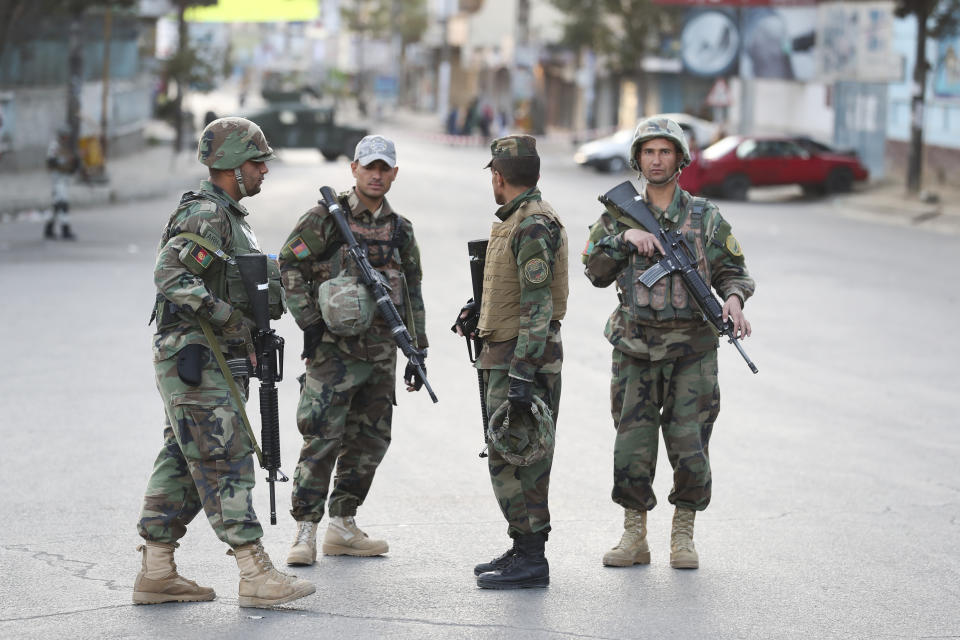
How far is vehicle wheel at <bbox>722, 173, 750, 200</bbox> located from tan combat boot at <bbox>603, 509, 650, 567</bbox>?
77.5 feet

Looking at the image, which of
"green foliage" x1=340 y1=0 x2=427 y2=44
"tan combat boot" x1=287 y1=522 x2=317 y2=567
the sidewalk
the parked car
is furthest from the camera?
"green foliage" x1=340 y1=0 x2=427 y2=44

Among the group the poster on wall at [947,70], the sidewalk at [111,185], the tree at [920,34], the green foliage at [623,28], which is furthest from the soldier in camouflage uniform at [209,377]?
the green foliage at [623,28]

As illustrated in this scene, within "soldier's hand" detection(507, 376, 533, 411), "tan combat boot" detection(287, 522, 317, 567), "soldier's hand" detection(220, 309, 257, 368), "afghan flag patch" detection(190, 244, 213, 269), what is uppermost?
"afghan flag patch" detection(190, 244, 213, 269)

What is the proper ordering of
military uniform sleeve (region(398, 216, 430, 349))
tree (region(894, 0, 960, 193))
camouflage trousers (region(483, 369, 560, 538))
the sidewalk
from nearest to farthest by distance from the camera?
1. camouflage trousers (region(483, 369, 560, 538))
2. military uniform sleeve (region(398, 216, 430, 349))
3. the sidewalk
4. tree (region(894, 0, 960, 193))

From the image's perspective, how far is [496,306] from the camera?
228 inches

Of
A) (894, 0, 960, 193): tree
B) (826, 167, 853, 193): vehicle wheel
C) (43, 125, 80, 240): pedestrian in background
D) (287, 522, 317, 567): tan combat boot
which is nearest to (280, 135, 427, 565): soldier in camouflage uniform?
(287, 522, 317, 567): tan combat boot

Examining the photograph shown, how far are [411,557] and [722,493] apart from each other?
204 centimetres

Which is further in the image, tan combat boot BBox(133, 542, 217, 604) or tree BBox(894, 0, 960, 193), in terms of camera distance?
tree BBox(894, 0, 960, 193)

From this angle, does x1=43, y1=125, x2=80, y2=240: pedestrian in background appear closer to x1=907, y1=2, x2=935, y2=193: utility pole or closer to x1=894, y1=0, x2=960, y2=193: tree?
x1=894, y1=0, x2=960, y2=193: tree

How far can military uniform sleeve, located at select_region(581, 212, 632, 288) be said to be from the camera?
6066 millimetres

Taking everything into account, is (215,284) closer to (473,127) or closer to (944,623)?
(944,623)

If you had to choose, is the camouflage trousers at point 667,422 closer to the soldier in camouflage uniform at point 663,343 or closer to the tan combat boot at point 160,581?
the soldier in camouflage uniform at point 663,343

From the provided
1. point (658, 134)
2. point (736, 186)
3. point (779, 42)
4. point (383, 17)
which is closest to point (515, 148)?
point (658, 134)

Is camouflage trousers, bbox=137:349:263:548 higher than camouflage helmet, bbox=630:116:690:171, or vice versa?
camouflage helmet, bbox=630:116:690:171
